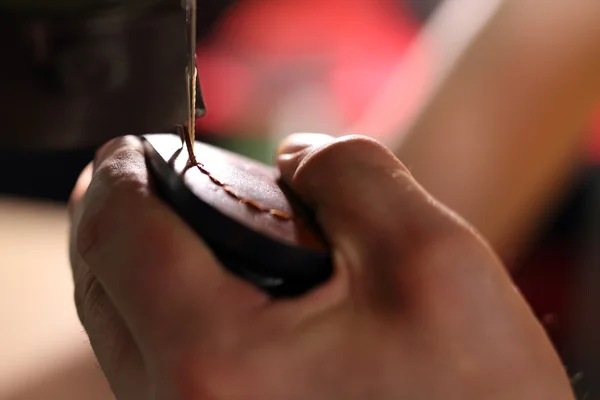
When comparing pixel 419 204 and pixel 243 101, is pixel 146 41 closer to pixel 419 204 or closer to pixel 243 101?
pixel 419 204

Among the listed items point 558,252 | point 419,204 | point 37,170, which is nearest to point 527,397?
point 419,204

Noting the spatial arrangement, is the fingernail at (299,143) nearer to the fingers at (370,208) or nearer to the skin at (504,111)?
the fingers at (370,208)

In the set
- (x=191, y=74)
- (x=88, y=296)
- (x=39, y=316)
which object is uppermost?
(x=191, y=74)

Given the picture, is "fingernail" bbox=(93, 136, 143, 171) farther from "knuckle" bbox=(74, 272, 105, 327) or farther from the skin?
the skin

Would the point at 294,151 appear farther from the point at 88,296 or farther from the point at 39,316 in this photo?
the point at 39,316

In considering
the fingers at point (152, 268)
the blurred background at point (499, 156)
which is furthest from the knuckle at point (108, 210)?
the blurred background at point (499, 156)

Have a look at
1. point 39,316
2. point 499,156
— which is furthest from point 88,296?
point 499,156

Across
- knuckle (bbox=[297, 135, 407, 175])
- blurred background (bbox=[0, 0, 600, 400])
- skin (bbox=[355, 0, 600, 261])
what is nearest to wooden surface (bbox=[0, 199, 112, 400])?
blurred background (bbox=[0, 0, 600, 400])

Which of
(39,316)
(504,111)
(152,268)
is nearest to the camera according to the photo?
(152,268)
